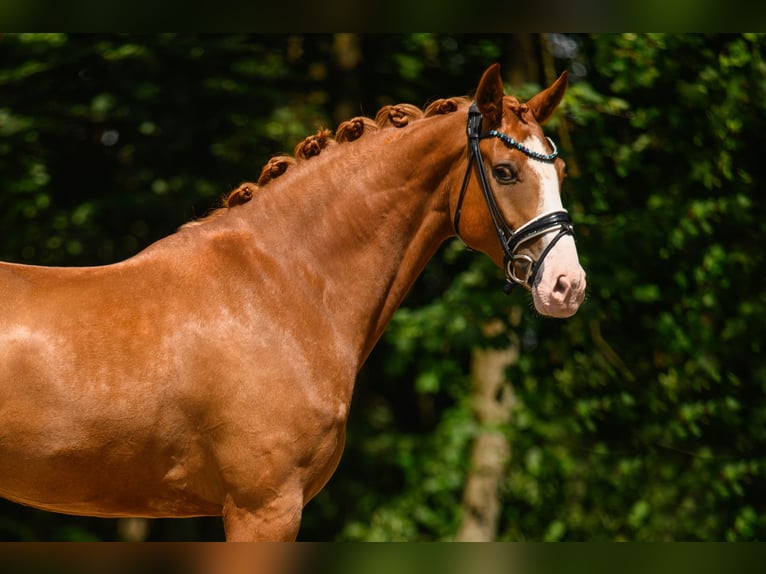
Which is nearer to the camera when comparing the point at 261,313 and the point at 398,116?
the point at 261,313

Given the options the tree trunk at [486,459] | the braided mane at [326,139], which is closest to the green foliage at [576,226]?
the tree trunk at [486,459]

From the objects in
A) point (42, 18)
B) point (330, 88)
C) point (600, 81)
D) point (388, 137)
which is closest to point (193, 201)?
point (330, 88)

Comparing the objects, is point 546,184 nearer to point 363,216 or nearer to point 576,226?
point 363,216

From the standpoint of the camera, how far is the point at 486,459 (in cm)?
878

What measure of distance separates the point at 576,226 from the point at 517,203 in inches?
161

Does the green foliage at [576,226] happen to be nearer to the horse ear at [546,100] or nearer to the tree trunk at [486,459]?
the tree trunk at [486,459]

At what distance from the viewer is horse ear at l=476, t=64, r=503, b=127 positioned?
11.3ft

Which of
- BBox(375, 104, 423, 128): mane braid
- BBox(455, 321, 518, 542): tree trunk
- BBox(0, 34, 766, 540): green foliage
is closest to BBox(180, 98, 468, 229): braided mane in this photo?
BBox(375, 104, 423, 128): mane braid

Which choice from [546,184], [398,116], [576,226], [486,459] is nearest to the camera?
[546,184]

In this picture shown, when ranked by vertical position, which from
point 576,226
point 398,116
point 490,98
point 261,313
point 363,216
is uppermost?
point 490,98

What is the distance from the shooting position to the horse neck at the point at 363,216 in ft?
11.6

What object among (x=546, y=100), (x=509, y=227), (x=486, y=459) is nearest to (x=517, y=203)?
(x=509, y=227)

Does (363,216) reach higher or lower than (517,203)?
lower

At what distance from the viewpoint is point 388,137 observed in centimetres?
366
